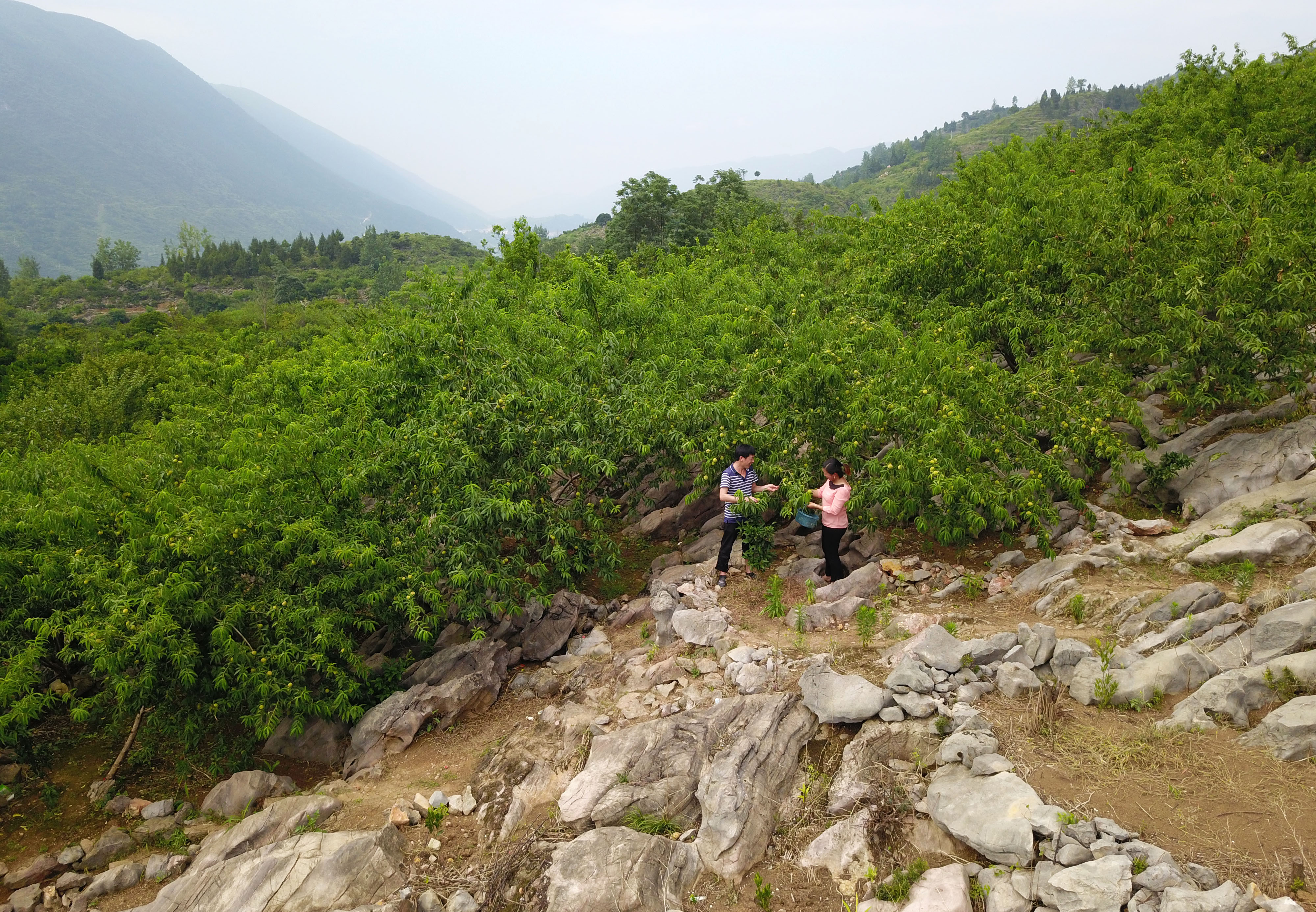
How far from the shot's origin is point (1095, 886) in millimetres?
5406

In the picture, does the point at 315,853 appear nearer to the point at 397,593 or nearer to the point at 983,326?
the point at 397,593

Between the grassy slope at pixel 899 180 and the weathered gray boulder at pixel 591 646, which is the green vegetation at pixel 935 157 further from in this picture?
the weathered gray boulder at pixel 591 646

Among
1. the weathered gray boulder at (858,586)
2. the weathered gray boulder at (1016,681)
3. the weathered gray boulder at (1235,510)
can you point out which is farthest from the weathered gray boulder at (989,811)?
the weathered gray boulder at (1235,510)

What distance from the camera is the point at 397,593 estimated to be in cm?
1075

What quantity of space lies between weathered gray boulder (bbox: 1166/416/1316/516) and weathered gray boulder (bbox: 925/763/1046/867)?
25.4 feet

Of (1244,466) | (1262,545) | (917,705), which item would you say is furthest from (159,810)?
(1244,466)

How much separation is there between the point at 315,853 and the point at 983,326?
13.6 m

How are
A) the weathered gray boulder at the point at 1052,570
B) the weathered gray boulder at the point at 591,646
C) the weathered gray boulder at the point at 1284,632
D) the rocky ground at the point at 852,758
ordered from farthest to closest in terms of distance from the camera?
the weathered gray boulder at the point at 591,646, the weathered gray boulder at the point at 1052,570, the weathered gray boulder at the point at 1284,632, the rocky ground at the point at 852,758

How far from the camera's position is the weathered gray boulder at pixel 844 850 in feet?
21.5

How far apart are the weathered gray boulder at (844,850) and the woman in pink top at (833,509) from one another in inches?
208

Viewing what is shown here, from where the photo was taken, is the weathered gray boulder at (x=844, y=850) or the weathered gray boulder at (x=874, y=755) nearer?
the weathered gray boulder at (x=844, y=850)

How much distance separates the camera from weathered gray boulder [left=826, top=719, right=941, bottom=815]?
23.7 feet

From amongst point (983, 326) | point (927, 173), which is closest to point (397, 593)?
point (983, 326)

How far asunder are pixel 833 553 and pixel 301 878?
8.50 meters
